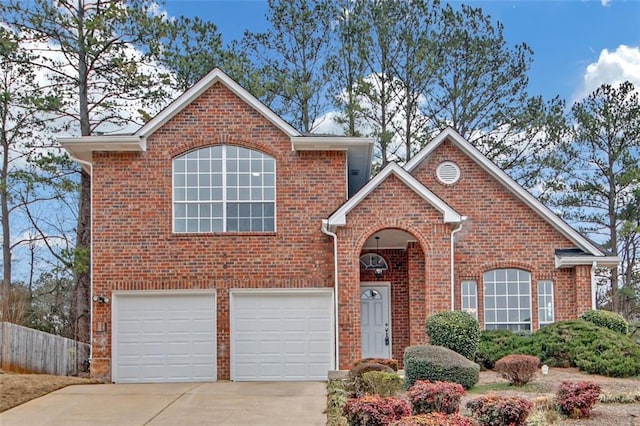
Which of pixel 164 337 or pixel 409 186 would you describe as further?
pixel 164 337

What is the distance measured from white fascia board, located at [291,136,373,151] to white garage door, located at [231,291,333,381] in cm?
344

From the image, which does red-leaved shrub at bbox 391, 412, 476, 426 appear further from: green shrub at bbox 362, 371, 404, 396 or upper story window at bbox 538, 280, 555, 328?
upper story window at bbox 538, 280, 555, 328

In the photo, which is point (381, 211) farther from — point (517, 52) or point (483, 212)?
point (517, 52)

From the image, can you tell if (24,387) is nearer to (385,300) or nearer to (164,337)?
(164,337)

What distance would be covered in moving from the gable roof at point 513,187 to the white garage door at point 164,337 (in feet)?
21.6

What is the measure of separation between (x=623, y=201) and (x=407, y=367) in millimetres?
19494

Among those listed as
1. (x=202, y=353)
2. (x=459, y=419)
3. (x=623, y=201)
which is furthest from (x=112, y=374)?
(x=623, y=201)

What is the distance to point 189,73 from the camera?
86.4 feet

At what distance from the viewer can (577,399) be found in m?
10.7

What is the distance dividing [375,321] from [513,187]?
5055 mm

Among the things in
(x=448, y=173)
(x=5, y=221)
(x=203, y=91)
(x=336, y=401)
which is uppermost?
(x=203, y=91)

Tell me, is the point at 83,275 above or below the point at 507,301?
above

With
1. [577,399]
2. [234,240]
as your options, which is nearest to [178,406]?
[234,240]

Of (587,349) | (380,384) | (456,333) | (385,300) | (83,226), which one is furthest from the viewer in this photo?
(83,226)
